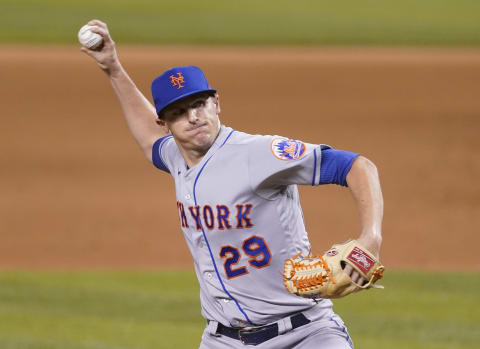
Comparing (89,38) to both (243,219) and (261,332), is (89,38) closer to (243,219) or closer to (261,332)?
(243,219)

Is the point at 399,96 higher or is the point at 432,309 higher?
the point at 399,96

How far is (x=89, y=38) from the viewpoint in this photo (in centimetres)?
519

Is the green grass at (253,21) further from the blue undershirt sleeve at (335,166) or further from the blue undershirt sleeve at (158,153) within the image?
the blue undershirt sleeve at (335,166)

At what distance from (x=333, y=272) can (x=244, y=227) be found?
0.68 m

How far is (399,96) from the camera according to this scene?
17562mm

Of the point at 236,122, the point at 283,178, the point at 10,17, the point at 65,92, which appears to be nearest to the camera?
the point at 283,178

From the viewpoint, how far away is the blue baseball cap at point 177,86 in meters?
4.26

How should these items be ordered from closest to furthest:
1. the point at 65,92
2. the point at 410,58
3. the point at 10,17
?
the point at 65,92 < the point at 410,58 < the point at 10,17

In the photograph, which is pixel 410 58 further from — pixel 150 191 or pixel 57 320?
pixel 57 320

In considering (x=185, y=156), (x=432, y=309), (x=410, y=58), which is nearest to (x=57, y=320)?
(x=432, y=309)

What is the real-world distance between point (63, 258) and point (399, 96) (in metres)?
8.66

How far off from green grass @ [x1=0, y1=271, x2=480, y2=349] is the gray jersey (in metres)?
3.67

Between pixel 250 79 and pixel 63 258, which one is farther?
pixel 250 79

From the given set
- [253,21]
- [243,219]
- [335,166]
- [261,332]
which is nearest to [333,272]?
[335,166]
